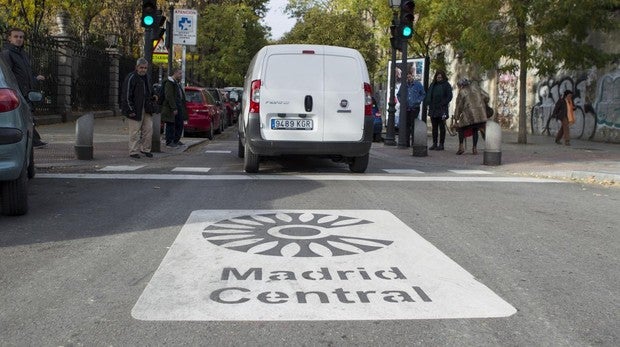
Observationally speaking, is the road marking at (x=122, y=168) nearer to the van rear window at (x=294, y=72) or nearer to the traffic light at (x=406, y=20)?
the van rear window at (x=294, y=72)

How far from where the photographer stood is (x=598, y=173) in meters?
10.7

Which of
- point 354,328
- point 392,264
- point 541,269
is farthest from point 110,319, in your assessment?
point 541,269

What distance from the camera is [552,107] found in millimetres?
25312

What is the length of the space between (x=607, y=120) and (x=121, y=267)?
20064 millimetres

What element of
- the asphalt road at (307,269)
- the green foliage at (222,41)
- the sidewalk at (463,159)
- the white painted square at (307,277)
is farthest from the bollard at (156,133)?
the green foliage at (222,41)

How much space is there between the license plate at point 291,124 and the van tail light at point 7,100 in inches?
164

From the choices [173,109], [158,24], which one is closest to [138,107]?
[158,24]

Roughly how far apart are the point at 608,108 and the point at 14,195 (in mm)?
19423

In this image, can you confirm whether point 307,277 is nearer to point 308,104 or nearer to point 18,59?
point 308,104

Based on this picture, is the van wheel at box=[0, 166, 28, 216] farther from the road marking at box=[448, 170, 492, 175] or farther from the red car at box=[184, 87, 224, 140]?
the red car at box=[184, 87, 224, 140]

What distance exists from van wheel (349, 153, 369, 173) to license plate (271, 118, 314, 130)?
1100mm

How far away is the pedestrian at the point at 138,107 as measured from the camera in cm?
1194

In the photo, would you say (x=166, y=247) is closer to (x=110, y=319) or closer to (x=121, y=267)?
(x=121, y=267)

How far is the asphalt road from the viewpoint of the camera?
11.1ft
